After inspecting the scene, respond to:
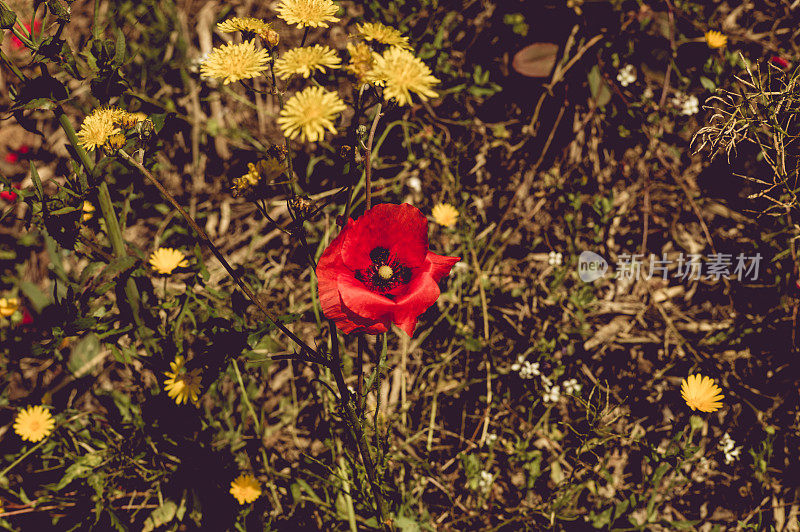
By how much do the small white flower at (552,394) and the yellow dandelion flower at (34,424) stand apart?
5.33 feet

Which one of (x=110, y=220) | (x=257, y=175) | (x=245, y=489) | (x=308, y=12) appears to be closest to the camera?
(x=308, y=12)

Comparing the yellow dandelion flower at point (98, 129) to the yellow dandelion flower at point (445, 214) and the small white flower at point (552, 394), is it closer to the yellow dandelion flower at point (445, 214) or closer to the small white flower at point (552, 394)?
the yellow dandelion flower at point (445, 214)

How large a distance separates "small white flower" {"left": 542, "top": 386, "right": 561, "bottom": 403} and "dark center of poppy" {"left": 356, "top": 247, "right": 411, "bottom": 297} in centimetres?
81

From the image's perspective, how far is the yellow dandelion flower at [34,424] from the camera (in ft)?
5.61

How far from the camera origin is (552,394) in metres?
1.82

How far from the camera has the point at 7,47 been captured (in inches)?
113

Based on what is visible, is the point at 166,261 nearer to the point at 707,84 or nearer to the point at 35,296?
the point at 35,296

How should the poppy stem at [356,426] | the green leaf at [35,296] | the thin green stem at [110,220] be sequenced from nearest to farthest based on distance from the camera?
1. the poppy stem at [356,426]
2. the thin green stem at [110,220]
3. the green leaf at [35,296]

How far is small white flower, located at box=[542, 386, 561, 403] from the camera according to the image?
178cm

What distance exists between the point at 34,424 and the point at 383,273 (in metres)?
1.35

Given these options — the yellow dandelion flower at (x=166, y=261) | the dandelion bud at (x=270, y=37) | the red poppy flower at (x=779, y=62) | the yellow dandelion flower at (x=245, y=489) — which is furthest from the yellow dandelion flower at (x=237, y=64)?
the red poppy flower at (x=779, y=62)

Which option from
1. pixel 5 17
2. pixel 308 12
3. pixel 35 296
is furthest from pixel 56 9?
pixel 35 296

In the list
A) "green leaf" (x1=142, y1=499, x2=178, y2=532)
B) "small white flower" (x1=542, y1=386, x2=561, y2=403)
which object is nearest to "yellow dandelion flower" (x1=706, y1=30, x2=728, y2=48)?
"small white flower" (x1=542, y1=386, x2=561, y2=403)

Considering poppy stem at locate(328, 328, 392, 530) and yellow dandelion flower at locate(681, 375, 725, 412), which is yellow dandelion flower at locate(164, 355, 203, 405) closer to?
poppy stem at locate(328, 328, 392, 530)
